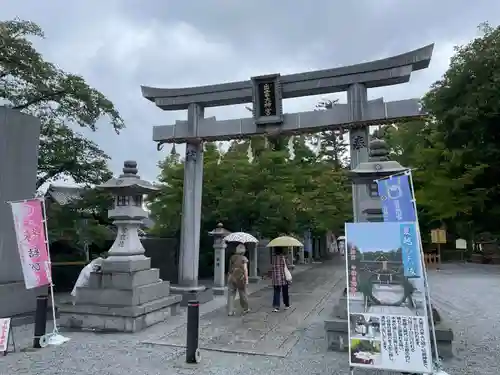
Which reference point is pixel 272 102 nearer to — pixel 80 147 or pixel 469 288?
pixel 80 147

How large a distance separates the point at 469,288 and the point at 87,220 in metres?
13.4

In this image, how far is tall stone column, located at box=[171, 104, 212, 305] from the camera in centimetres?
1135

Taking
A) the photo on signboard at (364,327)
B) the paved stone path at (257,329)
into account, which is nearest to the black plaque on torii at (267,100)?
the paved stone path at (257,329)

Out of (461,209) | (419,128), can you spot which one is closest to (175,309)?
(461,209)

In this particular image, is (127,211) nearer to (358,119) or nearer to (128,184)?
(128,184)

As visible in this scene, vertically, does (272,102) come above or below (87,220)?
above

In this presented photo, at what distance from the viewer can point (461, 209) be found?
21344 mm

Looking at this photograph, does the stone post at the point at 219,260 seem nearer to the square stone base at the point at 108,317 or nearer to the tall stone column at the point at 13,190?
the square stone base at the point at 108,317

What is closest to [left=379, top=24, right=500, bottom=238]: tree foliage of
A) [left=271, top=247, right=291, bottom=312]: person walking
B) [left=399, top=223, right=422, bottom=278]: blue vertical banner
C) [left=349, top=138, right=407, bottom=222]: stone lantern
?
[left=271, top=247, right=291, bottom=312]: person walking

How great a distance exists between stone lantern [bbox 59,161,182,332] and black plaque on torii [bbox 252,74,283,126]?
364 centimetres

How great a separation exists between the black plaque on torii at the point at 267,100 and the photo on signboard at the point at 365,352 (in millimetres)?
6877

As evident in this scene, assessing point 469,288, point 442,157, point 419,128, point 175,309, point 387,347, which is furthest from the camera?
point 419,128

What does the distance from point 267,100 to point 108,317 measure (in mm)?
6707

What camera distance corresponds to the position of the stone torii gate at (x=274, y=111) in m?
9.30
